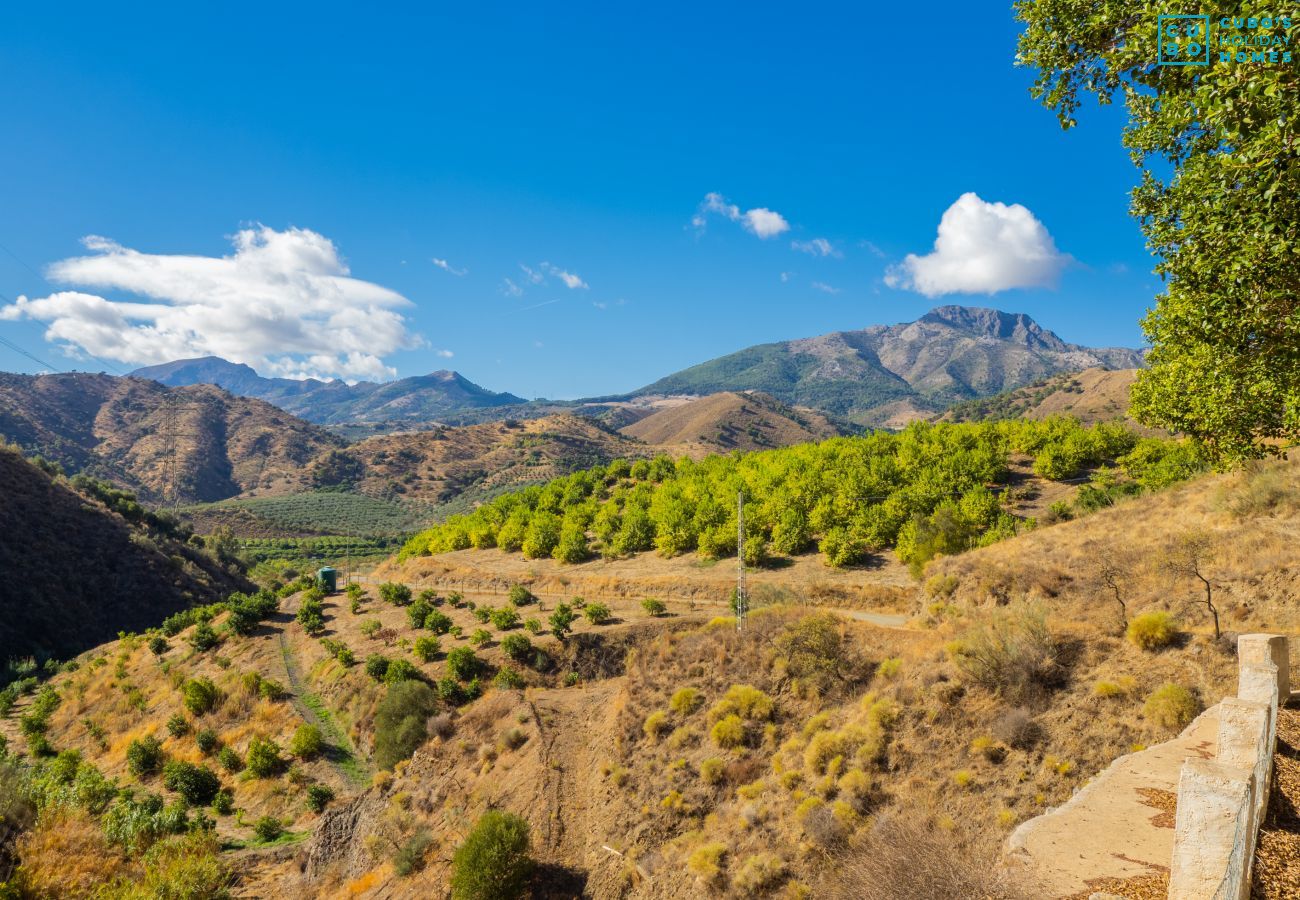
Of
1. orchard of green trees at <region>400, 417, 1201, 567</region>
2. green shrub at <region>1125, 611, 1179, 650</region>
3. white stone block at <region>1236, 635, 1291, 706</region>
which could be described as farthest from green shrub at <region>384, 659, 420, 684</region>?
white stone block at <region>1236, 635, 1291, 706</region>

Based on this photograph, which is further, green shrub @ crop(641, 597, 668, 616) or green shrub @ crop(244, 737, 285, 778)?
green shrub @ crop(641, 597, 668, 616)

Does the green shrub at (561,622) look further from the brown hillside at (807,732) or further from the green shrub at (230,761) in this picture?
the green shrub at (230,761)

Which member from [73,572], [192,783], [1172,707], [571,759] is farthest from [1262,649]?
[73,572]

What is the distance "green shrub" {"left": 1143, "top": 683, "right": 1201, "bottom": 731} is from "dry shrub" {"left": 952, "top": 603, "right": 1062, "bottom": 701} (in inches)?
99.8

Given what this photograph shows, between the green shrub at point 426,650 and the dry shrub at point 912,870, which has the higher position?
the dry shrub at point 912,870

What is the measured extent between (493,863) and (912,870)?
12.4 m

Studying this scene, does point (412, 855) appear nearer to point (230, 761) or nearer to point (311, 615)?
A: point (230, 761)

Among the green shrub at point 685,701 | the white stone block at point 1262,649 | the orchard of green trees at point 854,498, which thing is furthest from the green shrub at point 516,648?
the white stone block at point 1262,649

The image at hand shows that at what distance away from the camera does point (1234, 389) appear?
40.8 feet

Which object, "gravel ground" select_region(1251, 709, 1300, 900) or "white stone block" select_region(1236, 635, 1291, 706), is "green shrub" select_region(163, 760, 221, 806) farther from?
"white stone block" select_region(1236, 635, 1291, 706)

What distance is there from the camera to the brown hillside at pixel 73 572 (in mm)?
59656

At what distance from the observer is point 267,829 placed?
84.9 ft

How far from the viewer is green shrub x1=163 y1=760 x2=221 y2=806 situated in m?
28.8

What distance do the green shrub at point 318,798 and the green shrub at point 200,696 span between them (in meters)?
14.3
